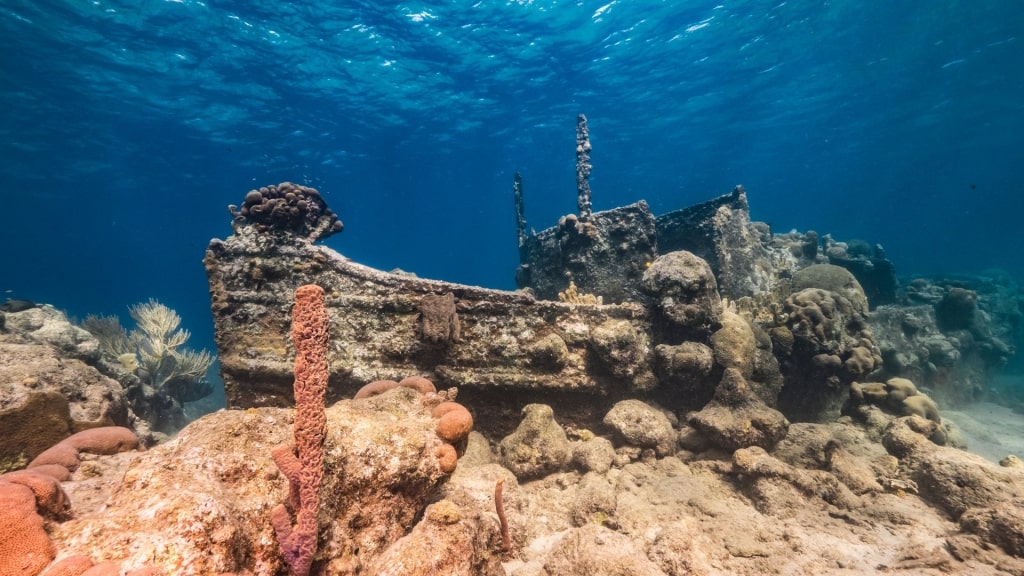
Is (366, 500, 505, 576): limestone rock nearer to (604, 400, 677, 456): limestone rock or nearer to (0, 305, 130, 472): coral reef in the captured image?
(604, 400, 677, 456): limestone rock

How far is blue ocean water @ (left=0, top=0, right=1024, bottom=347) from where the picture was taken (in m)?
21.1

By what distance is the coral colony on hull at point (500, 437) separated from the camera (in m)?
2.34

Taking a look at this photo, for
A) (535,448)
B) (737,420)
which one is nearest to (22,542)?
(535,448)

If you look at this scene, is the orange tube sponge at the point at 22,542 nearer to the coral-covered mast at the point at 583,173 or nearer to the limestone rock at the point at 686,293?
the limestone rock at the point at 686,293

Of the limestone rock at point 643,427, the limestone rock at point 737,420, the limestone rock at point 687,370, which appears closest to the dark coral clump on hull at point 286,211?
the limestone rock at point 643,427

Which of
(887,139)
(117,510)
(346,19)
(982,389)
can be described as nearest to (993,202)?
(887,139)

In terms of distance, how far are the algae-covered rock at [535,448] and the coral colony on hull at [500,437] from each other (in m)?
0.04

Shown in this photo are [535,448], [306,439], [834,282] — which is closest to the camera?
[306,439]

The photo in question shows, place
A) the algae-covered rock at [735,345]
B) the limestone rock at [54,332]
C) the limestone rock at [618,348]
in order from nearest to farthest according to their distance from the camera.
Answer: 1. the limestone rock at [618,348]
2. the algae-covered rock at [735,345]
3. the limestone rock at [54,332]

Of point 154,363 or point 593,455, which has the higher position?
point 154,363

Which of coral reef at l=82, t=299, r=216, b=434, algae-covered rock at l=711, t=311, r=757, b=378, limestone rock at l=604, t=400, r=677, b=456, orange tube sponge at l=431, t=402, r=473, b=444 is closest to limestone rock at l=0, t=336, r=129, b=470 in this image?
coral reef at l=82, t=299, r=216, b=434

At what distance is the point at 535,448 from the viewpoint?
538 cm

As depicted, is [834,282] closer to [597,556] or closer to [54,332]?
[597,556]

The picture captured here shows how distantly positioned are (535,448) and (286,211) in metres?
5.16
